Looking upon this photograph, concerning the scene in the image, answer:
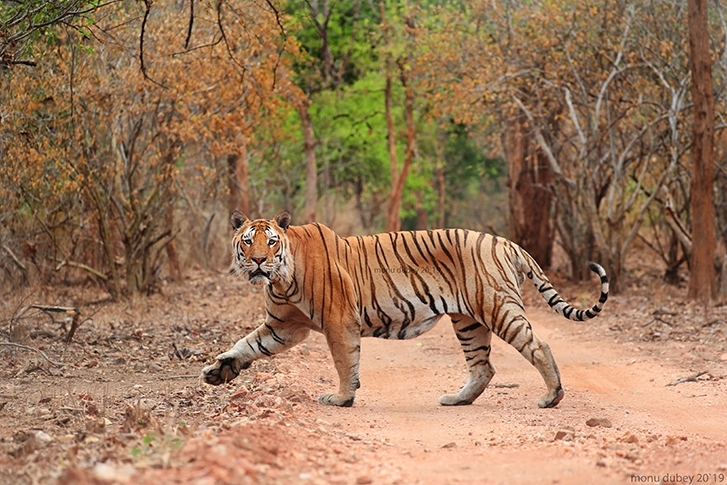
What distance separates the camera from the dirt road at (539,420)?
19.1ft

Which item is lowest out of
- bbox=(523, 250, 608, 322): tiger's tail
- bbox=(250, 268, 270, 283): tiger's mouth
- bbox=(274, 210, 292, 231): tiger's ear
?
bbox=(523, 250, 608, 322): tiger's tail

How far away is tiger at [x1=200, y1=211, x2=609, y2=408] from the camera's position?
8.37 m

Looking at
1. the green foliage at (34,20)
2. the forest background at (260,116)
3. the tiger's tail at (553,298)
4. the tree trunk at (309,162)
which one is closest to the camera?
the tiger's tail at (553,298)

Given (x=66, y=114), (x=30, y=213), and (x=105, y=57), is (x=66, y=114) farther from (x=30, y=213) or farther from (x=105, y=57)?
(x=30, y=213)

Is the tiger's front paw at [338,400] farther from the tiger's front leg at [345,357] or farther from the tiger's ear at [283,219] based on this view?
Answer: the tiger's ear at [283,219]

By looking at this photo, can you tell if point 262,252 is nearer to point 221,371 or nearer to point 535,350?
point 221,371

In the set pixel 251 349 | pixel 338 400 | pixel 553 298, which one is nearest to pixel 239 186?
pixel 251 349

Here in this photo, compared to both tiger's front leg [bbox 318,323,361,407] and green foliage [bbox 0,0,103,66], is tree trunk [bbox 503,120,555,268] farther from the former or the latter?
tiger's front leg [bbox 318,323,361,407]

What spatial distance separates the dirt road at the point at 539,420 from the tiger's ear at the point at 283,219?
1508mm

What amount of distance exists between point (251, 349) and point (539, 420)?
7.97 ft

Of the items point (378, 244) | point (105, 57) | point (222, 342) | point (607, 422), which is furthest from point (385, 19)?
point (607, 422)

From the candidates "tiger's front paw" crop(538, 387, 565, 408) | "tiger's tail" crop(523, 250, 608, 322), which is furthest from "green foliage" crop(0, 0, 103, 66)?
"tiger's front paw" crop(538, 387, 565, 408)

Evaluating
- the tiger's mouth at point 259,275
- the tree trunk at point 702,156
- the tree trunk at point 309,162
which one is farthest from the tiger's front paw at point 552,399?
the tree trunk at point 309,162

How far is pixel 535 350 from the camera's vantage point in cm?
848
